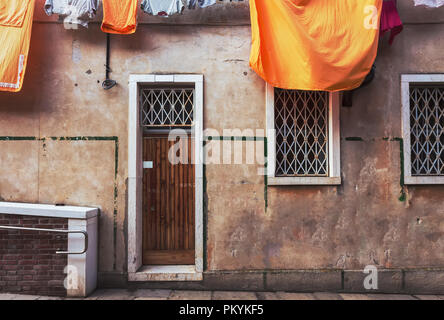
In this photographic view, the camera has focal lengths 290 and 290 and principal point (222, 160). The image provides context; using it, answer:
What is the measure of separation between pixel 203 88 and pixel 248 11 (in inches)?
62.5

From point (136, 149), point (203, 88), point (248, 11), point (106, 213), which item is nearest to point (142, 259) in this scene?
point (106, 213)

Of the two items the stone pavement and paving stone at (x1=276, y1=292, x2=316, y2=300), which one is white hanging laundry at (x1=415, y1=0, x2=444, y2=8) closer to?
the stone pavement

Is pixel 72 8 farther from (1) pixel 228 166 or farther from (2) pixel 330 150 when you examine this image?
(2) pixel 330 150

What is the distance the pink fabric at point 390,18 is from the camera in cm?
479

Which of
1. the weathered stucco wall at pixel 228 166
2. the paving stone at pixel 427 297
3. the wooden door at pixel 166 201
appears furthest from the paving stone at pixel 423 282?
the wooden door at pixel 166 201

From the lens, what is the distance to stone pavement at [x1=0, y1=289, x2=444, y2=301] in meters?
4.57

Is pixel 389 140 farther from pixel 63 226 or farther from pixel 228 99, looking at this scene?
pixel 63 226

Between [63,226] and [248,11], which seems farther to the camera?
[248,11]

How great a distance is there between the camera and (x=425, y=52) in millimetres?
5137

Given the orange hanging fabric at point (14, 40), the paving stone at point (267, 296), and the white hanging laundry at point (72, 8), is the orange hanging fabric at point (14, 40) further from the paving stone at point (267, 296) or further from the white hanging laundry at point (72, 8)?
the paving stone at point (267, 296)

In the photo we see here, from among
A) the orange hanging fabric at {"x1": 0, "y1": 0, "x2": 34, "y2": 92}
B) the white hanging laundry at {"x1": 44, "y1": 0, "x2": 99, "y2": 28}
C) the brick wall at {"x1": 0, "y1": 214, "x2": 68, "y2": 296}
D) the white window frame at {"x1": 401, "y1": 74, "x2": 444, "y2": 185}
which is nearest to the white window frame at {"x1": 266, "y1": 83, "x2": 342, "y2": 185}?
the white window frame at {"x1": 401, "y1": 74, "x2": 444, "y2": 185}

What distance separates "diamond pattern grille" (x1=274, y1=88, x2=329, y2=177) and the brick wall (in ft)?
12.4

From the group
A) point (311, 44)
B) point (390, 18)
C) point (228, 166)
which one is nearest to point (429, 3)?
point (390, 18)

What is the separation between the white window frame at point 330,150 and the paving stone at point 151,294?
2.50 metres
